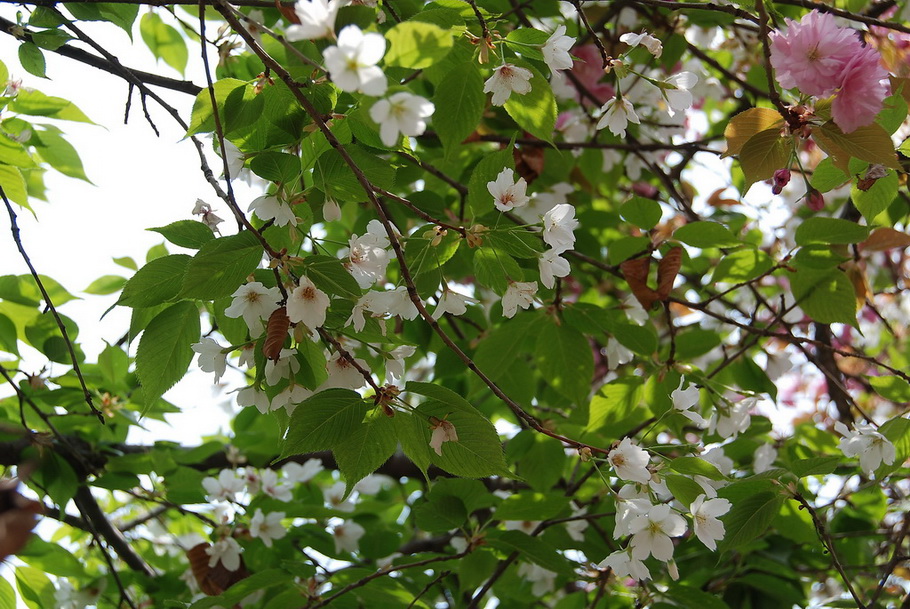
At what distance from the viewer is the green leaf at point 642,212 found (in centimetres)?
125

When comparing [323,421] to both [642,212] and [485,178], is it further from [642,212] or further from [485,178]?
[642,212]

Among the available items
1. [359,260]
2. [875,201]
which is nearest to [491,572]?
[359,260]

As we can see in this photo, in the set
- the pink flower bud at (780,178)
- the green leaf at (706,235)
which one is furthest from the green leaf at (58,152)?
the pink flower bud at (780,178)

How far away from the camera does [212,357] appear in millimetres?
917

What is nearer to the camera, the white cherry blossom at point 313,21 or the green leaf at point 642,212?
the white cherry blossom at point 313,21

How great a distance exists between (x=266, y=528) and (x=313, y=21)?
114 centimetres

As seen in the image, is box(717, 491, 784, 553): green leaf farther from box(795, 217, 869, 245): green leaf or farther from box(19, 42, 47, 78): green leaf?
box(19, 42, 47, 78): green leaf

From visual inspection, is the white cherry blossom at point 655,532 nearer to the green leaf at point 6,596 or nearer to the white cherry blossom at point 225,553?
the white cherry blossom at point 225,553

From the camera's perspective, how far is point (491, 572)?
128 cm

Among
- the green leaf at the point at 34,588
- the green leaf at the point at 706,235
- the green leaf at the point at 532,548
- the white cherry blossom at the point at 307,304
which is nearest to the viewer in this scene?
the white cherry blossom at the point at 307,304

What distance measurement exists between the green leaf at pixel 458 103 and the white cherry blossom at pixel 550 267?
18 cm

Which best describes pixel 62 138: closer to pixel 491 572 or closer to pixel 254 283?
pixel 254 283

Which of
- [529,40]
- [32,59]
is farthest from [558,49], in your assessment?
[32,59]

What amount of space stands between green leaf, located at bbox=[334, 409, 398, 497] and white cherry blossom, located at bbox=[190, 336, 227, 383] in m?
0.20
